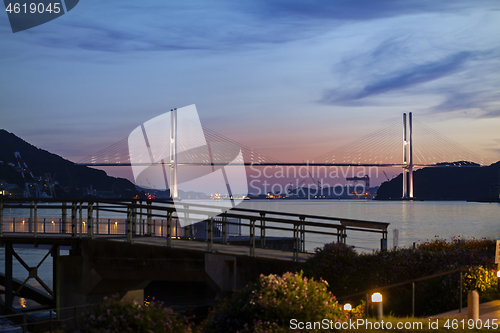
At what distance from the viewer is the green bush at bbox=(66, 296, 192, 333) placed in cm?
539

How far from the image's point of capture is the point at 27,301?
24.2 m

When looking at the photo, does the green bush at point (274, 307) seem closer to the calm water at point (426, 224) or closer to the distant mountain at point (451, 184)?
the calm water at point (426, 224)

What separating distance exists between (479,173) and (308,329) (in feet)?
599

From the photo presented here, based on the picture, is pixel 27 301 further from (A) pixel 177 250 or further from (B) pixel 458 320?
(B) pixel 458 320

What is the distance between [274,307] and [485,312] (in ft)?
13.3

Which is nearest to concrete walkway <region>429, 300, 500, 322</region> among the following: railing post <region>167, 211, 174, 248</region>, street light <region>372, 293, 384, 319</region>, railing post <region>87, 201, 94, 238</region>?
street light <region>372, 293, 384, 319</region>

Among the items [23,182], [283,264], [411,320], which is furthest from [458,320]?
[23,182]

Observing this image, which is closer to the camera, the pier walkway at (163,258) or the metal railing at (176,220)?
the pier walkway at (163,258)

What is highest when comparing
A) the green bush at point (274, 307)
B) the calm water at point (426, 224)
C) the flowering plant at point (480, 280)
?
the green bush at point (274, 307)

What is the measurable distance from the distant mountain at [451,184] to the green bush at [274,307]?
6326 inches

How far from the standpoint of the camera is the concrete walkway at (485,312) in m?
8.28

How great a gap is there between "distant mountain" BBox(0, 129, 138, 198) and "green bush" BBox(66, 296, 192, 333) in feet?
450

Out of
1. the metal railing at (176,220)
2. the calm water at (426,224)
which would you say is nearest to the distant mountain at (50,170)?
the calm water at (426,224)

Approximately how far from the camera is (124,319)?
542 cm
